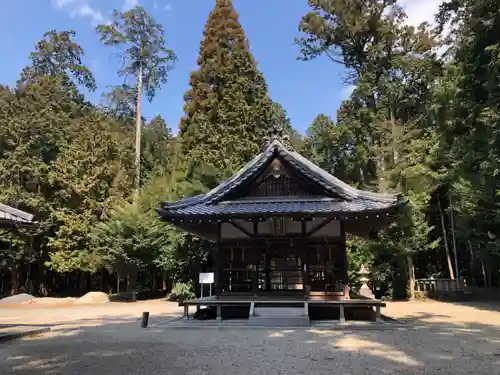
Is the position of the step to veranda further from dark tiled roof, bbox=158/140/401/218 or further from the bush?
the bush

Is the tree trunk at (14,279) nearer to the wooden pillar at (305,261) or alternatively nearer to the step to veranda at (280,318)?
the step to veranda at (280,318)

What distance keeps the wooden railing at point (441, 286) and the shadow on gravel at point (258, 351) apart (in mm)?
11439

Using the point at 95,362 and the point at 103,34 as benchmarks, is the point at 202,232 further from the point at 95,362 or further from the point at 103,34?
the point at 103,34

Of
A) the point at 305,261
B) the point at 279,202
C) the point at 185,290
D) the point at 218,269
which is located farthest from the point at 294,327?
the point at 185,290

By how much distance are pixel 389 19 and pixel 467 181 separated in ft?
45.3

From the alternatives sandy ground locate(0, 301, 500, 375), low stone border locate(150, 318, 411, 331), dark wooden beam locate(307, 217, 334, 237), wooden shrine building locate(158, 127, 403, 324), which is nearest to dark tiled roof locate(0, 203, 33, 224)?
sandy ground locate(0, 301, 500, 375)

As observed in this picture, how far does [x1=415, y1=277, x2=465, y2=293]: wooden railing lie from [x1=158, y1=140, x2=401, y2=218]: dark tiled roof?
11.7m

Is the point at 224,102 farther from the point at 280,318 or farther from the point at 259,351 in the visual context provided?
the point at 259,351

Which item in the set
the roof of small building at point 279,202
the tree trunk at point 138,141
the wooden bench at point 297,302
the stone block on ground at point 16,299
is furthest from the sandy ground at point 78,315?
the tree trunk at point 138,141

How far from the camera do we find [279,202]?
11.8 metres

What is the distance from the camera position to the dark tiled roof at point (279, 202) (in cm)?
1086

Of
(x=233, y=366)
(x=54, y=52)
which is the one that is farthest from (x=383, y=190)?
(x=54, y=52)

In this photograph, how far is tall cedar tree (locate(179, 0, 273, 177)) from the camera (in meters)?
23.6

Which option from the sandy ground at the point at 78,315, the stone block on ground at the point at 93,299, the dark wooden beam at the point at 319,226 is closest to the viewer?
the dark wooden beam at the point at 319,226
